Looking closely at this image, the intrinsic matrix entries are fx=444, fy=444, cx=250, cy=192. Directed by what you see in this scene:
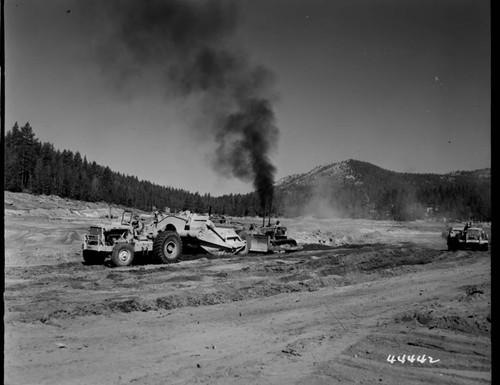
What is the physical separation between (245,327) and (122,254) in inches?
365

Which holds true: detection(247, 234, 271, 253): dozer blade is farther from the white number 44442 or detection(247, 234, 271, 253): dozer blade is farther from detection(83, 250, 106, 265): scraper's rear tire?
the white number 44442

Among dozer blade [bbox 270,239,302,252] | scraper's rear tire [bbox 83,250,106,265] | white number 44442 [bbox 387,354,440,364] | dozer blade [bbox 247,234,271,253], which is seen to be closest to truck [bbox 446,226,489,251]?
dozer blade [bbox 270,239,302,252]

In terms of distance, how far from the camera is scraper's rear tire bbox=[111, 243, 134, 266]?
1596 cm

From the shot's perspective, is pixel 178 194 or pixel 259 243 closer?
pixel 259 243

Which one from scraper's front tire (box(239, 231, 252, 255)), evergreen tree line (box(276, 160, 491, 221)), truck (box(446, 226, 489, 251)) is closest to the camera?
scraper's front tire (box(239, 231, 252, 255))

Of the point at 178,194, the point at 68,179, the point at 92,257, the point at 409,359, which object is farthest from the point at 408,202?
the point at 409,359

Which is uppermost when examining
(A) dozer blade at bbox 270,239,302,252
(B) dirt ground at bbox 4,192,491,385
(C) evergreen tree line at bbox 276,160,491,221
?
(C) evergreen tree line at bbox 276,160,491,221

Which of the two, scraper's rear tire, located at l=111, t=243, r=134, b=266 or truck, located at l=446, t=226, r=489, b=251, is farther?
truck, located at l=446, t=226, r=489, b=251

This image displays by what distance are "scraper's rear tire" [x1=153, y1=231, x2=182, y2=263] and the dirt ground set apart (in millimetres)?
1959

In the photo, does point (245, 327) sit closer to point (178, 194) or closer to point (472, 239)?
point (472, 239)

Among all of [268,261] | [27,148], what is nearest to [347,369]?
[268,261]

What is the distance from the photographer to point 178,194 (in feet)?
363

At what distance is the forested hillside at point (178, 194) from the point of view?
65.4 metres

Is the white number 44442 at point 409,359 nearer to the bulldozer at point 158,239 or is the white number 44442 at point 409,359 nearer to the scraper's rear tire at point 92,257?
the bulldozer at point 158,239
